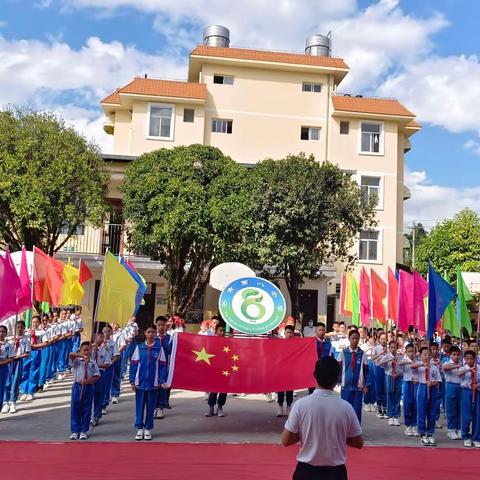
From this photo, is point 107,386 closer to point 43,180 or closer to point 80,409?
point 80,409

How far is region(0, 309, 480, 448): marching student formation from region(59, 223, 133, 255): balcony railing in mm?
11893

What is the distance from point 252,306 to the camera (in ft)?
35.7

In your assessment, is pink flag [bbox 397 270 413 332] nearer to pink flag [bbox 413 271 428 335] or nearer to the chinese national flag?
pink flag [bbox 413 271 428 335]

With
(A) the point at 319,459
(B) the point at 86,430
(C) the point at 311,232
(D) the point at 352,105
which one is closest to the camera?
(A) the point at 319,459

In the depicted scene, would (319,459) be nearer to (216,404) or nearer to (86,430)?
(86,430)

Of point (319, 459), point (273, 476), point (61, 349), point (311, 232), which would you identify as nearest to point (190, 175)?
point (311, 232)

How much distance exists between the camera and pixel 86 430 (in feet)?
29.6

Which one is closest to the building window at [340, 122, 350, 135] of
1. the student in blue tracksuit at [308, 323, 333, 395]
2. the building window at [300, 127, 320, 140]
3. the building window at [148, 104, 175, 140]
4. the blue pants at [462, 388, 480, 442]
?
the building window at [300, 127, 320, 140]

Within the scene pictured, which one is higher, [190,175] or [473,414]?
[190,175]

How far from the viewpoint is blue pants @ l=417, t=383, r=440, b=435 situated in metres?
9.71

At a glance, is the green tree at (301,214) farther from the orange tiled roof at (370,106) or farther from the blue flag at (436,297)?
the blue flag at (436,297)

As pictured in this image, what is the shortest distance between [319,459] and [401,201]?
2748cm

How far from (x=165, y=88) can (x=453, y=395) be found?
21.0 metres

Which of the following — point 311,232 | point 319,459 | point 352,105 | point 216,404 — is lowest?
point 216,404
